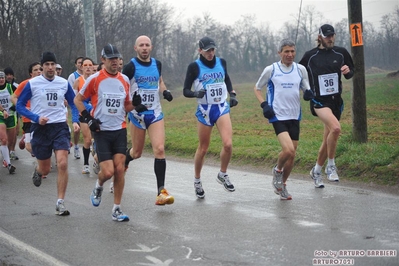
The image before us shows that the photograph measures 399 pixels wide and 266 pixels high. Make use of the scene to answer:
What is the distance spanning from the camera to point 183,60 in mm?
92812

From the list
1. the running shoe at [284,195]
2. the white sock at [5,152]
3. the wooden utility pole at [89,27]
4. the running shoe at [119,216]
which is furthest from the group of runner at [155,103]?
the wooden utility pole at [89,27]

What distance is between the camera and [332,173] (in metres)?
10.6

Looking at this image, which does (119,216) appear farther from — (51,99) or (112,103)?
(51,99)

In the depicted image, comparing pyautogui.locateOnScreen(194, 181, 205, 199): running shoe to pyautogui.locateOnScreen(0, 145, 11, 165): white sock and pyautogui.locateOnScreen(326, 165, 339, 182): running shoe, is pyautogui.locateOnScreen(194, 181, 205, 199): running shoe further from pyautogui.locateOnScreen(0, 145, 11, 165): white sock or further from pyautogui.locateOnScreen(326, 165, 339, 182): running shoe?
pyautogui.locateOnScreen(0, 145, 11, 165): white sock

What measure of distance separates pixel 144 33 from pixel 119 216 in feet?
204

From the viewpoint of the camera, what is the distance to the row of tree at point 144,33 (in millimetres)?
48594

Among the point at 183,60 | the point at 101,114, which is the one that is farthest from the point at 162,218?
the point at 183,60

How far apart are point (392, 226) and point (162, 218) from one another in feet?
9.34

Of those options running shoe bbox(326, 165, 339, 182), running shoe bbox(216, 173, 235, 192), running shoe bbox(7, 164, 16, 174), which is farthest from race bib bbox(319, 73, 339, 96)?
running shoe bbox(7, 164, 16, 174)

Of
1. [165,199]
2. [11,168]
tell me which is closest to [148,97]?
[165,199]

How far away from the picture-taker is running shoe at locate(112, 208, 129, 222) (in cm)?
845

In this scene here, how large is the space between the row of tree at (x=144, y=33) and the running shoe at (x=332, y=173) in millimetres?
11692

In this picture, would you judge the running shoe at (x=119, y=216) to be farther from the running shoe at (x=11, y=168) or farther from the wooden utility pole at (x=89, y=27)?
the wooden utility pole at (x=89, y=27)

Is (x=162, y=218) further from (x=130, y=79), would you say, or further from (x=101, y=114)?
(x=130, y=79)
